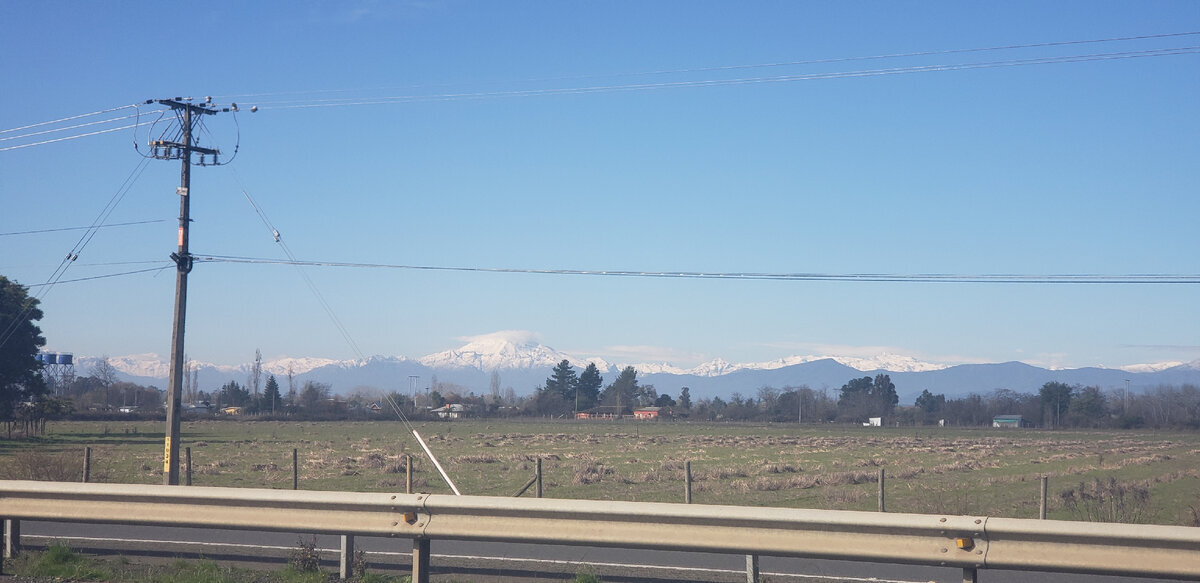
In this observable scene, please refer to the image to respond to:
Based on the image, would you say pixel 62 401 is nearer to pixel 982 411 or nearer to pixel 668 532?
pixel 668 532

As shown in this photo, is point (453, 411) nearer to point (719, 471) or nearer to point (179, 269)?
point (719, 471)

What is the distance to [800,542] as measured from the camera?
22.9 ft

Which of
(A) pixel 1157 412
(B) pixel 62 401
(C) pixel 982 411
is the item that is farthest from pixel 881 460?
(C) pixel 982 411

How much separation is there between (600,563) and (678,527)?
159 inches

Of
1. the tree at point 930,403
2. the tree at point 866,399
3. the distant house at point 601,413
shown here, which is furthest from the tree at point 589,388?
the tree at point 930,403

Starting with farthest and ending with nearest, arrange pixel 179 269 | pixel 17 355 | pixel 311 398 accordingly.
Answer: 1. pixel 311 398
2. pixel 17 355
3. pixel 179 269

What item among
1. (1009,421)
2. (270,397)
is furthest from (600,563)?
(270,397)

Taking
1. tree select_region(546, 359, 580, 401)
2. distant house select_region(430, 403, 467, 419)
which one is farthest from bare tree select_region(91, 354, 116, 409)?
tree select_region(546, 359, 580, 401)

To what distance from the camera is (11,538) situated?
968 cm

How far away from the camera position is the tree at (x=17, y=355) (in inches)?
2163

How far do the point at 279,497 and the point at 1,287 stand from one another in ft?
192

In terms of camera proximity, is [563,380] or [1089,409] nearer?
→ [1089,409]

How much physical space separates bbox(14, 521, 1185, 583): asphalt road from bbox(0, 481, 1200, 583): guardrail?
6.17 ft

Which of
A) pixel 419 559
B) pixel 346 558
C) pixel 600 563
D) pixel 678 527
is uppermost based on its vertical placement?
pixel 678 527
